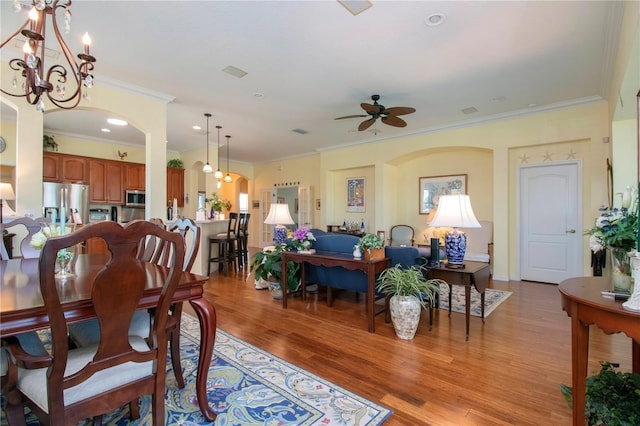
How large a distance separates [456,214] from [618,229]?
164 centimetres

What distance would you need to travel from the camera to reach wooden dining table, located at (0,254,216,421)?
1159mm

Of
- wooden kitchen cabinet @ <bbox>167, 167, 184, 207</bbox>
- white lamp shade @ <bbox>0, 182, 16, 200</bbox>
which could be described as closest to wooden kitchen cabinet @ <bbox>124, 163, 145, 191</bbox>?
wooden kitchen cabinet @ <bbox>167, 167, 184, 207</bbox>

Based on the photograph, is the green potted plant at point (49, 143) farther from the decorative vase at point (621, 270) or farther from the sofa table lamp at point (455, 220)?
the decorative vase at point (621, 270)

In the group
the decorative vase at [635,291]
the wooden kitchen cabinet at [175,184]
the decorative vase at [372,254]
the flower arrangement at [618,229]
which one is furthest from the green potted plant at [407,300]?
the wooden kitchen cabinet at [175,184]

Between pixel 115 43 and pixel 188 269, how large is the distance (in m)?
2.67

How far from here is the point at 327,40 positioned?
3072mm

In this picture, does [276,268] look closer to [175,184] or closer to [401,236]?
[401,236]

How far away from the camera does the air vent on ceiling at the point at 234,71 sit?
12.0 feet

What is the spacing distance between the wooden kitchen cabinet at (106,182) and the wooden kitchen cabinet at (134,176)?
0.10 m

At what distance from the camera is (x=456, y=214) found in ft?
9.82

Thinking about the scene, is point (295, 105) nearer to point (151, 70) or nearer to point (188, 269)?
point (151, 70)

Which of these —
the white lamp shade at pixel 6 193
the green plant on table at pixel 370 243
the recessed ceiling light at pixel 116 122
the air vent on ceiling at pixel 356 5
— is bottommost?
the green plant on table at pixel 370 243

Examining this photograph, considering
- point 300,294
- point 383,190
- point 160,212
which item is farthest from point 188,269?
point 383,190

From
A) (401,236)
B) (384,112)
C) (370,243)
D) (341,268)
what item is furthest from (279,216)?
(401,236)
